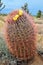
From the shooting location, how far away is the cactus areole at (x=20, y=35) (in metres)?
5.81

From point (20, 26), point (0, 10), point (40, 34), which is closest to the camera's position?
point (20, 26)

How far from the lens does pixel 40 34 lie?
7.64 m

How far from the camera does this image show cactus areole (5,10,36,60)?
19.1 feet

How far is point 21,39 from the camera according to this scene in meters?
5.82

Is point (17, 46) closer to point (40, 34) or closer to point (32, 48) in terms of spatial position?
point (32, 48)

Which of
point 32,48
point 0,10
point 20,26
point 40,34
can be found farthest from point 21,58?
point 0,10

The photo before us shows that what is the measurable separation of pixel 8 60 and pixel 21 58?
1.13 feet

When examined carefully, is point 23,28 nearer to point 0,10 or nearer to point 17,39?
point 17,39

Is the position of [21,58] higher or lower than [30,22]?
lower

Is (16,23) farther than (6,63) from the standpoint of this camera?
No

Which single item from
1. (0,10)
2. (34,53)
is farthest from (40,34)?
(0,10)

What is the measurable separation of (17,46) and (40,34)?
6.04 ft

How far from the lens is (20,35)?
577 centimetres

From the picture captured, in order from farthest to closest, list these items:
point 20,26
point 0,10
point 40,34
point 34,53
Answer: point 0,10
point 40,34
point 34,53
point 20,26
